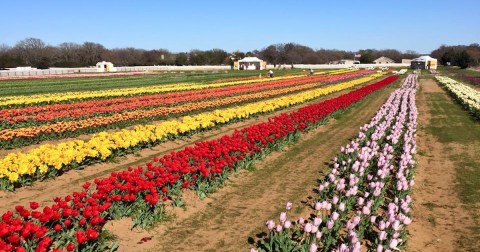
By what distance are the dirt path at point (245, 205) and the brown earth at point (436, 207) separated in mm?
2437

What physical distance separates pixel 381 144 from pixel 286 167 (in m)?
3.85

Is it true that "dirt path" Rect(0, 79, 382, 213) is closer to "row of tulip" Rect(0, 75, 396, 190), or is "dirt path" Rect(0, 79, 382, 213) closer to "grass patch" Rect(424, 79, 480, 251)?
"row of tulip" Rect(0, 75, 396, 190)

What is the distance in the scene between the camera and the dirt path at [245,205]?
739 cm

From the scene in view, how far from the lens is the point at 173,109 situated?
24.1m

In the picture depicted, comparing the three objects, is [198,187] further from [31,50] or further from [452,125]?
[31,50]

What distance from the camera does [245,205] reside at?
928 cm

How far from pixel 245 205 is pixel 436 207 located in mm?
4293

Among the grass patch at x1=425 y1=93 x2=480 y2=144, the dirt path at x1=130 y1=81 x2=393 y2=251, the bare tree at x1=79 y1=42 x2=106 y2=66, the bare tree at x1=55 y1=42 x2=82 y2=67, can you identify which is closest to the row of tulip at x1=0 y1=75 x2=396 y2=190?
the dirt path at x1=130 y1=81 x2=393 y2=251

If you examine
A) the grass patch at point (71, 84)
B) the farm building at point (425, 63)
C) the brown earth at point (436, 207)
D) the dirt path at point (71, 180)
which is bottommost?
the brown earth at point (436, 207)

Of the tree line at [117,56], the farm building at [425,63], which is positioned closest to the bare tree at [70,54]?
the tree line at [117,56]

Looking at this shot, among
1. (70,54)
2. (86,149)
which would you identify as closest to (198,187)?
(86,149)

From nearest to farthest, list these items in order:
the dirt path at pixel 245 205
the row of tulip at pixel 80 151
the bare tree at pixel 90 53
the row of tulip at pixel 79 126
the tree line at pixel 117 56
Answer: the dirt path at pixel 245 205, the row of tulip at pixel 80 151, the row of tulip at pixel 79 126, the tree line at pixel 117 56, the bare tree at pixel 90 53

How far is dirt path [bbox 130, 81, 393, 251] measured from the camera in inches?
291

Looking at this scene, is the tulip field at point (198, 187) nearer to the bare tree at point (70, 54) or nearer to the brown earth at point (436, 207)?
the brown earth at point (436, 207)
